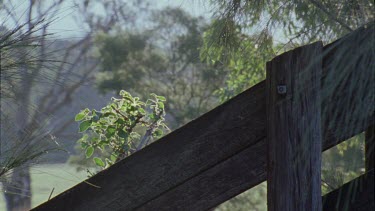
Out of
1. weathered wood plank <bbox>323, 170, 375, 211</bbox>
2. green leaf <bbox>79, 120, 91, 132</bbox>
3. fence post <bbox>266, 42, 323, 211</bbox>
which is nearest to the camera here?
fence post <bbox>266, 42, 323, 211</bbox>

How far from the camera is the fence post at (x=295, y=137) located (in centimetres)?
225

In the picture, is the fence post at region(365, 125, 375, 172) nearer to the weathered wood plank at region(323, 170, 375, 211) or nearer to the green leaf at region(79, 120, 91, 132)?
the weathered wood plank at region(323, 170, 375, 211)

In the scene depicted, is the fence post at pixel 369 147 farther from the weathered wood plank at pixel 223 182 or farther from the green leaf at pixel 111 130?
the green leaf at pixel 111 130

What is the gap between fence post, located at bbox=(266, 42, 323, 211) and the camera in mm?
2250

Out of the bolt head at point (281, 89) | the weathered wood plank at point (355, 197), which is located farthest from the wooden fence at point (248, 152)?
the weathered wood plank at point (355, 197)

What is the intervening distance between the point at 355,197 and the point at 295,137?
0.39 m

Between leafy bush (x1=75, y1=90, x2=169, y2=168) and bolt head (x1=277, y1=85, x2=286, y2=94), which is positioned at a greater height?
leafy bush (x1=75, y1=90, x2=169, y2=168)

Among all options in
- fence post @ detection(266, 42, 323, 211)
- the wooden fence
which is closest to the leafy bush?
the wooden fence

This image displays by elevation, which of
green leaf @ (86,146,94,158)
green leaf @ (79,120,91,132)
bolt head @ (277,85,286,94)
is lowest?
bolt head @ (277,85,286,94)

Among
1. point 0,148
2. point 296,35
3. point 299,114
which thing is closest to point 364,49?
point 299,114

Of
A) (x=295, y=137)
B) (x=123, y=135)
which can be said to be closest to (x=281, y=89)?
(x=295, y=137)

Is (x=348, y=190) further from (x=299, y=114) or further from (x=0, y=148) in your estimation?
(x=0, y=148)

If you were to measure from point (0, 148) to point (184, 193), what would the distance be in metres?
0.72

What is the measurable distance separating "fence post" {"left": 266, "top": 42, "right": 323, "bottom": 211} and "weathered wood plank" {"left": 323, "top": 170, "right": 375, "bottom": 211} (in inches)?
8.6
